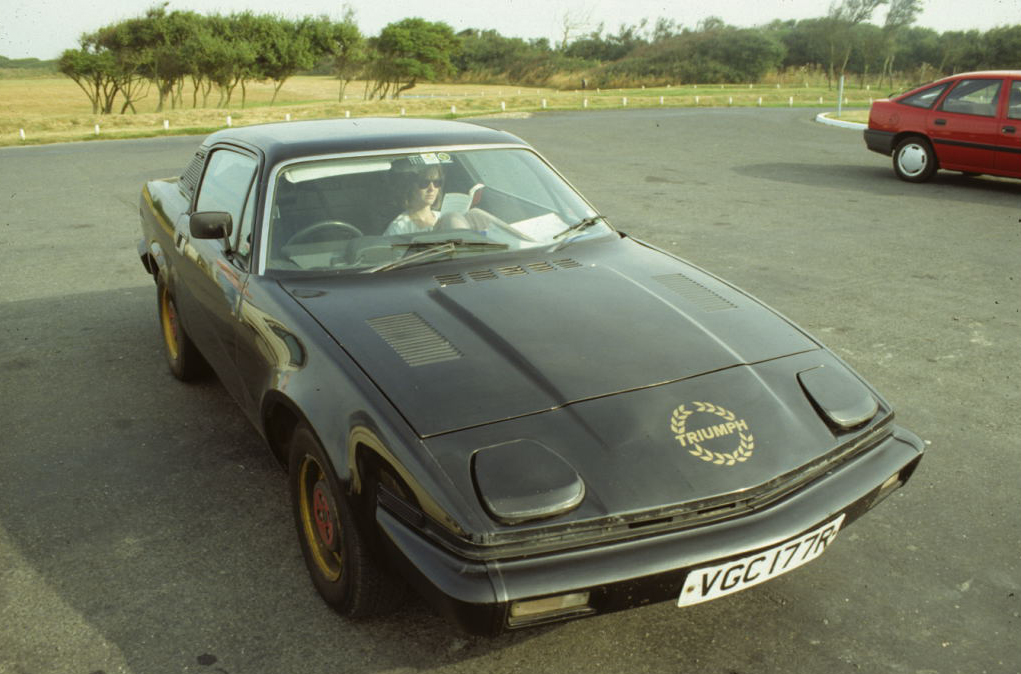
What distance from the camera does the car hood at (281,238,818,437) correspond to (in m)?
2.53

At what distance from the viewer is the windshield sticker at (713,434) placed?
238cm

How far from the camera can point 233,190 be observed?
3996 mm

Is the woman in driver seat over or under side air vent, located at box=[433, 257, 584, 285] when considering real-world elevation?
over

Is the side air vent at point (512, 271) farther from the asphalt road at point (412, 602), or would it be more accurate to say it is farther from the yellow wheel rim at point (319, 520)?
the asphalt road at point (412, 602)

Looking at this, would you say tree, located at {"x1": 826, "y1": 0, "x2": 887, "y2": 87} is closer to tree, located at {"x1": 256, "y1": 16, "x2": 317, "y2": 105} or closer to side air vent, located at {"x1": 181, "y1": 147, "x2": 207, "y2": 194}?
tree, located at {"x1": 256, "y1": 16, "x2": 317, "y2": 105}

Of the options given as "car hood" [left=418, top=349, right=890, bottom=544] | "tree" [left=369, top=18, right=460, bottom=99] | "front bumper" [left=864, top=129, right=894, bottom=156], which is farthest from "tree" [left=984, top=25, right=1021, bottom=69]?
"car hood" [left=418, top=349, right=890, bottom=544]

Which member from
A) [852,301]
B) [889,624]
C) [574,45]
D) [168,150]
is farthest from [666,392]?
[574,45]

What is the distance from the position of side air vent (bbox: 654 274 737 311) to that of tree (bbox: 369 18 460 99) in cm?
5390

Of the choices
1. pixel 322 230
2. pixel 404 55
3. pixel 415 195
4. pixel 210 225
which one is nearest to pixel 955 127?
pixel 415 195

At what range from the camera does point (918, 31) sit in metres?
81.1

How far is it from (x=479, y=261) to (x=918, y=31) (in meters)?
91.7

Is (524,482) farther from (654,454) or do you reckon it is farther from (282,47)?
(282,47)

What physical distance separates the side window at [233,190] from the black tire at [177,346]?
0.67 metres

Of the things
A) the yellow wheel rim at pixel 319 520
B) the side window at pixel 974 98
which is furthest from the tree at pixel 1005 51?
the yellow wheel rim at pixel 319 520
